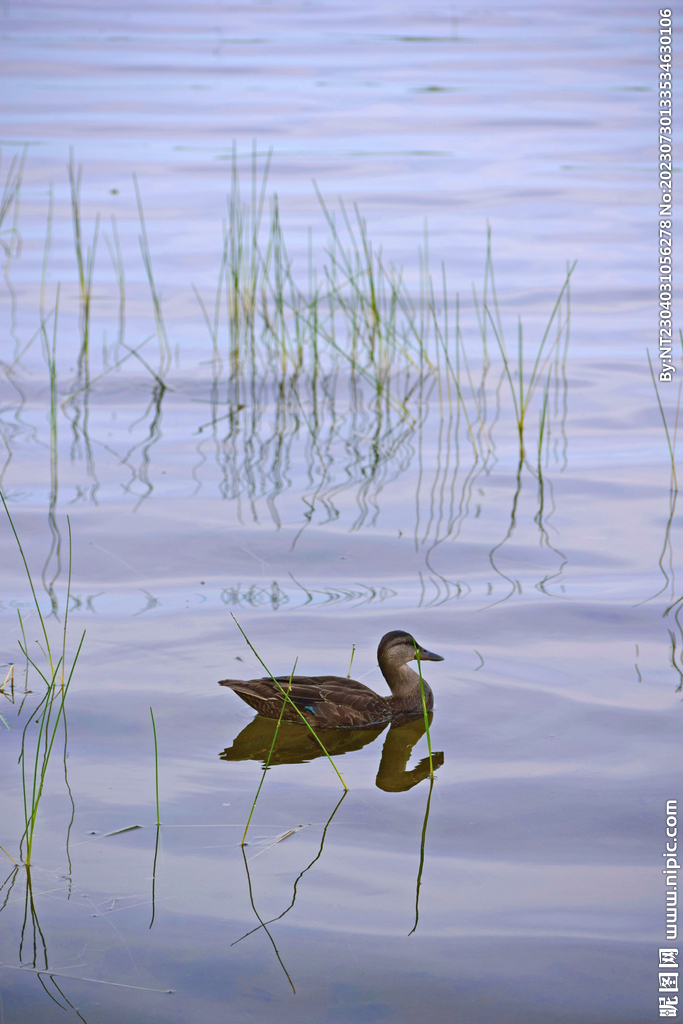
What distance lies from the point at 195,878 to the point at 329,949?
1.43ft

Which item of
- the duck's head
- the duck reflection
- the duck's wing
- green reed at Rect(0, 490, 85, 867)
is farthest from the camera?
the duck's head

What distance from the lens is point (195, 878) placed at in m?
3.15

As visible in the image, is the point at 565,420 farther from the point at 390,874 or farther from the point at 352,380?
the point at 390,874

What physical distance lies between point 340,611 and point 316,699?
2.68ft

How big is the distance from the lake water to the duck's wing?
86 millimetres

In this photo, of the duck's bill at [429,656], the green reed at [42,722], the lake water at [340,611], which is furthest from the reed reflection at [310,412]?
the green reed at [42,722]

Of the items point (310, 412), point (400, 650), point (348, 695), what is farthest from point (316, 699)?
point (310, 412)

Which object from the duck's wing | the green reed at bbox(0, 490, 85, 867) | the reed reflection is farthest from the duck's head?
the green reed at bbox(0, 490, 85, 867)

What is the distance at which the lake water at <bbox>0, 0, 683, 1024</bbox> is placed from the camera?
2934 mm

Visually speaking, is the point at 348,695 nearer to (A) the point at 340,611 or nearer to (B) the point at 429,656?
(B) the point at 429,656

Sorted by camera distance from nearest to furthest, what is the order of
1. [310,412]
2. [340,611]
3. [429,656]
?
[429,656], [340,611], [310,412]

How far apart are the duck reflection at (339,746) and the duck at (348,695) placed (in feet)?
0.12

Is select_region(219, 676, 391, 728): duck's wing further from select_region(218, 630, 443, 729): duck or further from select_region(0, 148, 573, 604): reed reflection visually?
select_region(0, 148, 573, 604): reed reflection

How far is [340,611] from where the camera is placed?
4.75 meters
